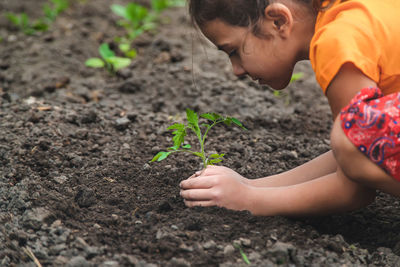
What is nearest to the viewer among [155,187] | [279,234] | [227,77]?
[279,234]

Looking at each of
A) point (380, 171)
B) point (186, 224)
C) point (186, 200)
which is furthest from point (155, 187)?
point (380, 171)

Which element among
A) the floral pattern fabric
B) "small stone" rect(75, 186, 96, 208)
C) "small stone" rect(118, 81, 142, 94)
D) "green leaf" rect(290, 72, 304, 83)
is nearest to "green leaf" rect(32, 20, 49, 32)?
"small stone" rect(118, 81, 142, 94)

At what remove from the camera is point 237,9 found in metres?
2.07

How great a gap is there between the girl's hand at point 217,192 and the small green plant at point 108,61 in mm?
1894

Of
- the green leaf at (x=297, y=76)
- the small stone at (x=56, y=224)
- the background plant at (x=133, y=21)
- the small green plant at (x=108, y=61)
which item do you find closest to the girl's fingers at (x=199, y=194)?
the small stone at (x=56, y=224)

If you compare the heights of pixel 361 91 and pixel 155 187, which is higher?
pixel 361 91

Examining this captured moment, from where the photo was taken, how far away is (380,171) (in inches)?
71.0

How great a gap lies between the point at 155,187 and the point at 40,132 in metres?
0.81

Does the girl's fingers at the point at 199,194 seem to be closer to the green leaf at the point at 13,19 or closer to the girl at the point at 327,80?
the girl at the point at 327,80

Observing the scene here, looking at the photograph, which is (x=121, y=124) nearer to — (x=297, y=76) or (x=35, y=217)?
(x=35, y=217)

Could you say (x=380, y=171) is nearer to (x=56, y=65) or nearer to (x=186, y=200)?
(x=186, y=200)

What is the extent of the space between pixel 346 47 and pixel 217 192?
74 cm

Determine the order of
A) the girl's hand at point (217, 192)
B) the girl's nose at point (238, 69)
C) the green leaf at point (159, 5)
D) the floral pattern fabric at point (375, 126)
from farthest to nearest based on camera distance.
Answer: the green leaf at point (159, 5) → the girl's nose at point (238, 69) → the girl's hand at point (217, 192) → the floral pattern fabric at point (375, 126)

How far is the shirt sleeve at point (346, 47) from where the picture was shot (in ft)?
5.74
